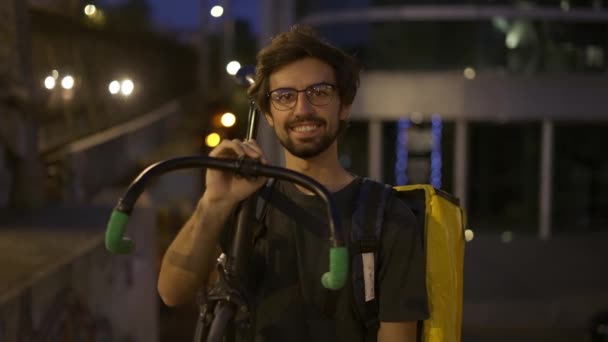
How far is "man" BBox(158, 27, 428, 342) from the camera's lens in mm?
2332

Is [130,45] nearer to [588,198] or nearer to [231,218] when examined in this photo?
[588,198]

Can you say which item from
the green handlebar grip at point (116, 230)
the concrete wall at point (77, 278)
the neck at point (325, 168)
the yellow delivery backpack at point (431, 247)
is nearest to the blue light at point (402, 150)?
the concrete wall at point (77, 278)

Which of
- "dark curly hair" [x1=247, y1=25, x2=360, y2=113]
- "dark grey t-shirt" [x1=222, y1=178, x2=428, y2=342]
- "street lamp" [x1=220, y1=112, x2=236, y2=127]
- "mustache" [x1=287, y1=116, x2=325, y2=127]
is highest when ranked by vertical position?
"street lamp" [x1=220, y1=112, x2=236, y2=127]

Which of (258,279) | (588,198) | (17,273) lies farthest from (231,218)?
(588,198)

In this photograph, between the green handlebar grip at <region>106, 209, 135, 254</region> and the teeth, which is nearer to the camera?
the green handlebar grip at <region>106, 209, 135, 254</region>

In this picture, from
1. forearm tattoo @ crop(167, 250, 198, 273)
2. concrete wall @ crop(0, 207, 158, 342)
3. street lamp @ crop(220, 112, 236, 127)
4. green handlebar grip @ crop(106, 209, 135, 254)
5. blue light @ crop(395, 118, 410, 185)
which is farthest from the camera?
blue light @ crop(395, 118, 410, 185)

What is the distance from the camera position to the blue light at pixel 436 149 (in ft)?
59.7

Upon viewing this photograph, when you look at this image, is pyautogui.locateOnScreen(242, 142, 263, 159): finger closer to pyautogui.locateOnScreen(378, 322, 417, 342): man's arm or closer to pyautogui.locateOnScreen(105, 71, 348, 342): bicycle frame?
pyautogui.locateOnScreen(105, 71, 348, 342): bicycle frame

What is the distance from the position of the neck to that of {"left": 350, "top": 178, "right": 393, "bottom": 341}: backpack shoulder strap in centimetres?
12

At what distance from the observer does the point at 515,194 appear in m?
18.4

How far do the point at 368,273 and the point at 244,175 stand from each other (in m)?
0.46

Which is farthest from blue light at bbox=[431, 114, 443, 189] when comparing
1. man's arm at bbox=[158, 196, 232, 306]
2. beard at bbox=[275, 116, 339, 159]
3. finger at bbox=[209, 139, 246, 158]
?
finger at bbox=[209, 139, 246, 158]

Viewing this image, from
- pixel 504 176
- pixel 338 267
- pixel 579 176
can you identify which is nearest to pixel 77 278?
pixel 338 267

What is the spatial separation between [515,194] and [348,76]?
16566 millimetres
